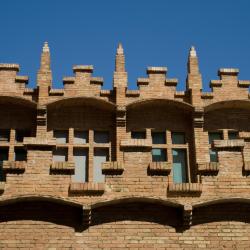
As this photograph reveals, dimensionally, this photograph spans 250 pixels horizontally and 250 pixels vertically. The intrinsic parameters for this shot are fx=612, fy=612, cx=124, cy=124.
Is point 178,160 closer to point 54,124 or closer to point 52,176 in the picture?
point 54,124

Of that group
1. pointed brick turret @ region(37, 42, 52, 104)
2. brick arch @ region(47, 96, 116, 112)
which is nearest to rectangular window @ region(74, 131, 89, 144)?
brick arch @ region(47, 96, 116, 112)

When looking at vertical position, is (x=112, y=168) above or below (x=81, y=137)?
below

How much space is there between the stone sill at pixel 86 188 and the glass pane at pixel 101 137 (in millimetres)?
4679

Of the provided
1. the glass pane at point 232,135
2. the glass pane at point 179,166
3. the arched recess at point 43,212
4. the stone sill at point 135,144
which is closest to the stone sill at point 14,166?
the arched recess at point 43,212

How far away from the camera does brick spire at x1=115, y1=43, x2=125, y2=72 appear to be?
1983 centimetres

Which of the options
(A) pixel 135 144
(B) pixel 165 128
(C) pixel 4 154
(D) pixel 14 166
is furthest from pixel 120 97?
(D) pixel 14 166

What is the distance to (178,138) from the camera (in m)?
19.4

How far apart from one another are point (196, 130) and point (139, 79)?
2498 millimetres

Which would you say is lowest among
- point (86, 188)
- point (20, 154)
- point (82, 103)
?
point (86, 188)

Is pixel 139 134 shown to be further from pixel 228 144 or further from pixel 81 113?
pixel 228 144

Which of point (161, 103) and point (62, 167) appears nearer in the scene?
point (62, 167)

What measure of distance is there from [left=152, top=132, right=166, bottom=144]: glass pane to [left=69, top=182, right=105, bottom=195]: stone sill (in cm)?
513

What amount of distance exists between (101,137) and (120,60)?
8.98 ft

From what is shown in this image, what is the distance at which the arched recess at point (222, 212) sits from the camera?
15078mm
